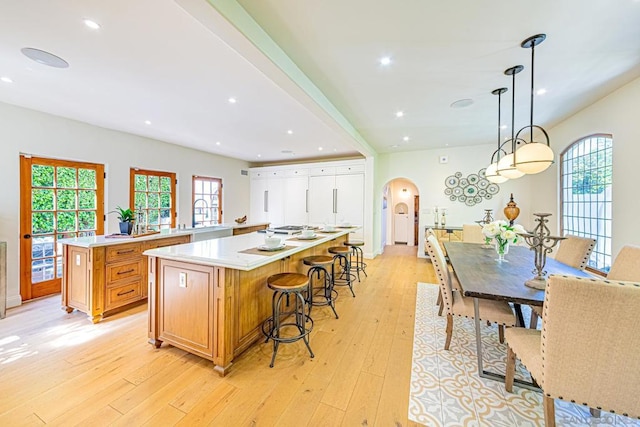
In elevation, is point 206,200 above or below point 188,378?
above

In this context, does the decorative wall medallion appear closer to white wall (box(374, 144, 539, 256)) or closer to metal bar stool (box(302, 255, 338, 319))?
white wall (box(374, 144, 539, 256))

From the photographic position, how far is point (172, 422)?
154 centimetres

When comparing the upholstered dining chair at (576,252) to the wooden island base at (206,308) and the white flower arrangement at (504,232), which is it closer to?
the white flower arrangement at (504,232)

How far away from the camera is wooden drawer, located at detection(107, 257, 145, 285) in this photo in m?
2.96

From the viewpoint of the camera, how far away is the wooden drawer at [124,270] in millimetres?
2955

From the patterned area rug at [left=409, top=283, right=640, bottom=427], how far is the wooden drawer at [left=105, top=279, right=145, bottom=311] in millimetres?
3318

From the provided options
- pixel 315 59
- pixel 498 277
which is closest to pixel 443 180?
pixel 498 277

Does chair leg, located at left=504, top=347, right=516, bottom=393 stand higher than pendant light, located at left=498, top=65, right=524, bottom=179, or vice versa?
pendant light, located at left=498, top=65, right=524, bottom=179

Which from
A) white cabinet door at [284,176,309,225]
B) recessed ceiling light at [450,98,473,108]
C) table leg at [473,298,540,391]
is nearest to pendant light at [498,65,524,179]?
recessed ceiling light at [450,98,473,108]

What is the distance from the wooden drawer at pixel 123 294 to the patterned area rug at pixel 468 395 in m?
3.32

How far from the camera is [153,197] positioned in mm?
5207

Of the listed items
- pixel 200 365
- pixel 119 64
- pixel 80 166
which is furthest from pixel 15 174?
pixel 200 365

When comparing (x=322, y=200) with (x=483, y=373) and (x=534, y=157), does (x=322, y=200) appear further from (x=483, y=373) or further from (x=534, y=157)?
(x=483, y=373)

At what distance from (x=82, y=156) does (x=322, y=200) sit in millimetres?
4677
